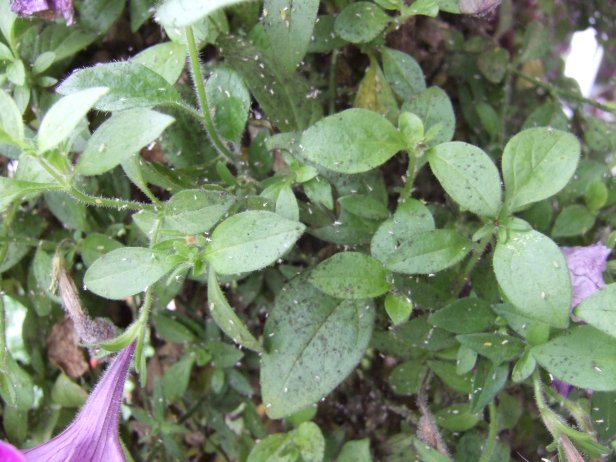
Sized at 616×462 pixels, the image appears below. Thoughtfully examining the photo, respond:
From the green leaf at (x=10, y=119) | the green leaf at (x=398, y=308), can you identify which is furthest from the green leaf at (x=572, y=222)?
the green leaf at (x=10, y=119)

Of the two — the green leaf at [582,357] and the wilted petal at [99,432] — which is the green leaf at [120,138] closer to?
the wilted petal at [99,432]

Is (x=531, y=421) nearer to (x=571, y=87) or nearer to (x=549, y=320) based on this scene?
(x=549, y=320)

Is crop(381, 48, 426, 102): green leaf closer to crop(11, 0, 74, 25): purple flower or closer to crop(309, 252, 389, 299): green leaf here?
crop(309, 252, 389, 299): green leaf

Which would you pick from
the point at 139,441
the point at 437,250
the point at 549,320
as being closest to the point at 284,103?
the point at 437,250

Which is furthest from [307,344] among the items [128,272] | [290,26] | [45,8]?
[45,8]

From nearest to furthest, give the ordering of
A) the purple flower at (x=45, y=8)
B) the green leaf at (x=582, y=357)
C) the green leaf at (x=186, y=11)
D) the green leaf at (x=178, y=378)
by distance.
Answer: the green leaf at (x=186, y=11), the green leaf at (x=582, y=357), the purple flower at (x=45, y=8), the green leaf at (x=178, y=378)
